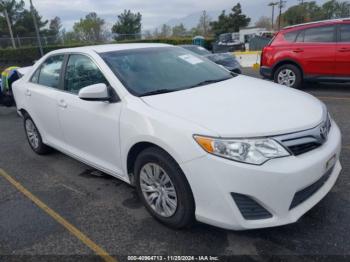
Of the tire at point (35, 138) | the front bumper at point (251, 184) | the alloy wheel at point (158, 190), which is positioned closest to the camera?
the front bumper at point (251, 184)

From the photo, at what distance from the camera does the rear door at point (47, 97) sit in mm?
4023

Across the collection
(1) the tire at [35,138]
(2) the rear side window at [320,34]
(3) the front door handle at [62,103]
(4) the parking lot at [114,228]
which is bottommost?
(4) the parking lot at [114,228]

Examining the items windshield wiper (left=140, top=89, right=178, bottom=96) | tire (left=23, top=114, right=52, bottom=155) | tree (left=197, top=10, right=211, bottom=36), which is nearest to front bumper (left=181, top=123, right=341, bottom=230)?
windshield wiper (left=140, top=89, right=178, bottom=96)

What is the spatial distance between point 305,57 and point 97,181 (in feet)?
20.4

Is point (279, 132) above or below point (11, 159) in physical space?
above

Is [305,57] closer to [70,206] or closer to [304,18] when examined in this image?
[70,206]

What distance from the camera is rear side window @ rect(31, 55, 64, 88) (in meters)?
4.08

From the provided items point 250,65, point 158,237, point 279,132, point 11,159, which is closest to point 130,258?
point 158,237

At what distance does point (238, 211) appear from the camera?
7.68 feet

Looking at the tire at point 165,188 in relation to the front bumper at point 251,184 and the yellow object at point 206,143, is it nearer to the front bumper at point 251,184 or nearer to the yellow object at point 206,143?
the front bumper at point 251,184

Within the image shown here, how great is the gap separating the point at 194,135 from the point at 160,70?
1.28 metres

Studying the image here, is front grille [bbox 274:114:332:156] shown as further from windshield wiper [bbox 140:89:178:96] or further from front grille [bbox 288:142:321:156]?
windshield wiper [bbox 140:89:178:96]

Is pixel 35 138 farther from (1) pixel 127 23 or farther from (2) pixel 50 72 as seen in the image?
(1) pixel 127 23

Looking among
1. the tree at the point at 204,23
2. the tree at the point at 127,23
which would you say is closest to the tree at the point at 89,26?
the tree at the point at 127,23
